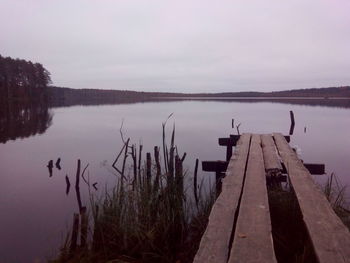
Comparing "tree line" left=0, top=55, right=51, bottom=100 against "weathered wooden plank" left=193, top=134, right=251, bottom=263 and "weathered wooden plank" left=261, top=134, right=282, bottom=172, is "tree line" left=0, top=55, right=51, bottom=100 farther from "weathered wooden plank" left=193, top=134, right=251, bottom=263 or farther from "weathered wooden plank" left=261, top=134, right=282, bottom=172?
"weathered wooden plank" left=193, top=134, right=251, bottom=263

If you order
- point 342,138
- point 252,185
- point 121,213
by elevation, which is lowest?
point 342,138

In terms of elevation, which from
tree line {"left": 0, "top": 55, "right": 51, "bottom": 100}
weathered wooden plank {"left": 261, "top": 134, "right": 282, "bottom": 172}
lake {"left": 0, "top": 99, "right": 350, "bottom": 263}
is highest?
tree line {"left": 0, "top": 55, "right": 51, "bottom": 100}

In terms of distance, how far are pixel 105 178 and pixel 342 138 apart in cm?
2072

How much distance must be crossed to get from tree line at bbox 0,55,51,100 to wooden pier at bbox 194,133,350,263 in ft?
317

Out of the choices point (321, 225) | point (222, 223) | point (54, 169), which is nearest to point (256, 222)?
point (222, 223)

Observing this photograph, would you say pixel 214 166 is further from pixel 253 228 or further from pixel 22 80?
pixel 22 80

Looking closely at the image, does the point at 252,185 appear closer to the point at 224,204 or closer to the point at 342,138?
the point at 224,204

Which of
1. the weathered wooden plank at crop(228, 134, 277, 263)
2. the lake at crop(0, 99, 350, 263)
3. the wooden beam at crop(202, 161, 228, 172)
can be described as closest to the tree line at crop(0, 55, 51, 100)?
the lake at crop(0, 99, 350, 263)

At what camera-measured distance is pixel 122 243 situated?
19.2 feet

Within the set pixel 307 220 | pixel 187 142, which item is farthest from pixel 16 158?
pixel 307 220

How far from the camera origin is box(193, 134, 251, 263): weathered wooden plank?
122 inches

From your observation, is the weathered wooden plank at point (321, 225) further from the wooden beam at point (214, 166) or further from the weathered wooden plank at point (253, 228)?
the wooden beam at point (214, 166)

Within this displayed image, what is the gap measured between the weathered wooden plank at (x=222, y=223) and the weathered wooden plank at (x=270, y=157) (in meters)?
0.57

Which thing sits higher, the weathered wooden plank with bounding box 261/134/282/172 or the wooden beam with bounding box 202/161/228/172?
the weathered wooden plank with bounding box 261/134/282/172
